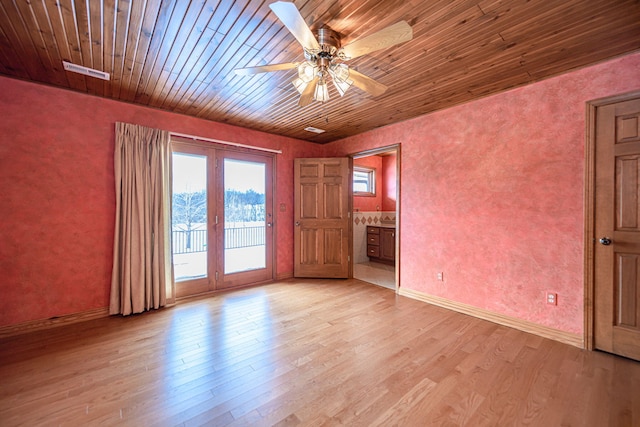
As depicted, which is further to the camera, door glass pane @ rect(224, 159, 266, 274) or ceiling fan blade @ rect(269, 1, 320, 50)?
door glass pane @ rect(224, 159, 266, 274)

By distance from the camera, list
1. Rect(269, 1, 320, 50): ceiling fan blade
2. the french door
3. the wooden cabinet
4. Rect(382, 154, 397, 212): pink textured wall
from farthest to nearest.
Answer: Rect(382, 154, 397, 212): pink textured wall, the wooden cabinet, the french door, Rect(269, 1, 320, 50): ceiling fan blade

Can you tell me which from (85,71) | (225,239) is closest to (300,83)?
(85,71)

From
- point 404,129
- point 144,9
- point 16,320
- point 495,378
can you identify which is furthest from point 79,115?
point 495,378

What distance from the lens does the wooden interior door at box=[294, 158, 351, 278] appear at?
183 inches

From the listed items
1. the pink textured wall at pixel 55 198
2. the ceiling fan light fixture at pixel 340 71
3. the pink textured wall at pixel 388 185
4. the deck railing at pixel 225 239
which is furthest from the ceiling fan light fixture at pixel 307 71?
the pink textured wall at pixel 388 185

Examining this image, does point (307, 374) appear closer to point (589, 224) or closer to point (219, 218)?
point (219, 218)

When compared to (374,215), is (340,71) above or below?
above

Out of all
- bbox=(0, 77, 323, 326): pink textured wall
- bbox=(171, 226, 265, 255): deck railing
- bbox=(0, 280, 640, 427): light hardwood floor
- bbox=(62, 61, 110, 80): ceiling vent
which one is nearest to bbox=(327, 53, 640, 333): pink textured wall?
bbox=(0, 280, 640, 427): light hardwood floor

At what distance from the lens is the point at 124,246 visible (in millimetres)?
3111

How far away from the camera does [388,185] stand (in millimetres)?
6523

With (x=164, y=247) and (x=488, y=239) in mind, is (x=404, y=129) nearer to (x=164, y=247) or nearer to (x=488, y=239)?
(x=488, y=239)

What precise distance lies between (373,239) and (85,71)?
5.39m

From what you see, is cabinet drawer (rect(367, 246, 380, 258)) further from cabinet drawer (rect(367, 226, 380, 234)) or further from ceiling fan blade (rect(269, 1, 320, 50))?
ceiling fan blade (rect(269, 1, 320, 50))

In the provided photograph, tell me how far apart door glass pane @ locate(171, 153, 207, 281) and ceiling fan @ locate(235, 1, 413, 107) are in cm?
225
